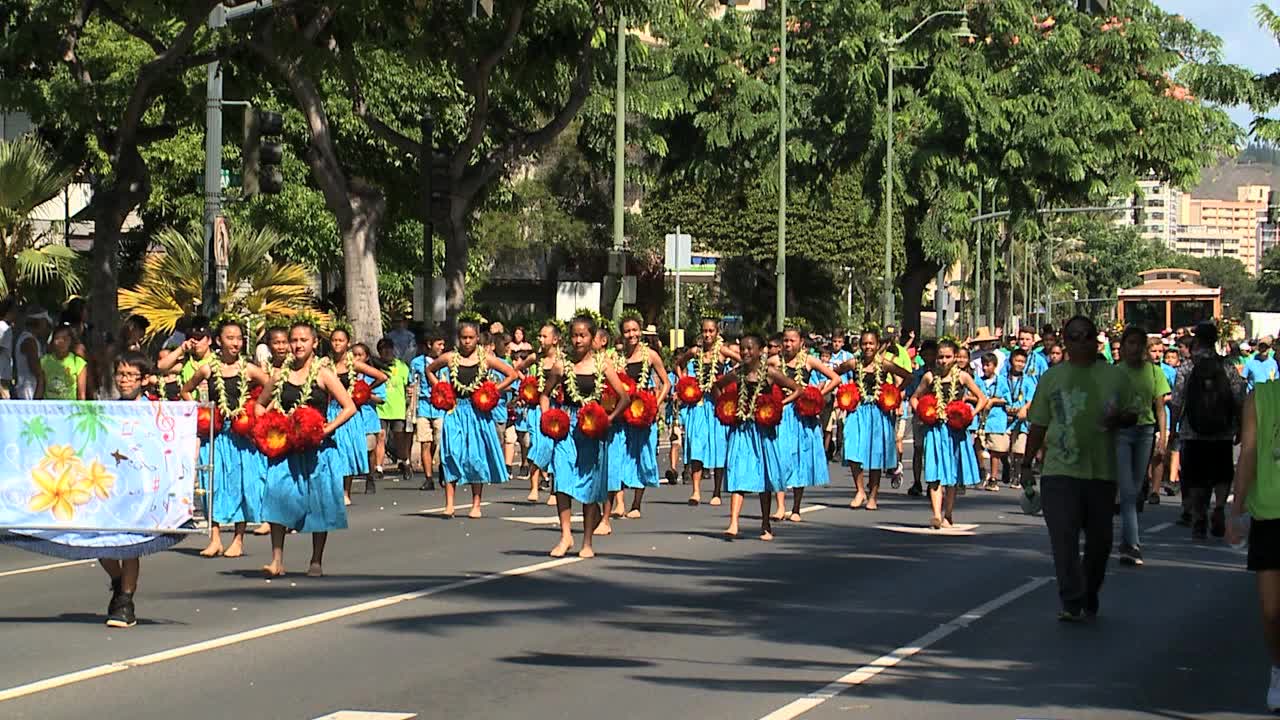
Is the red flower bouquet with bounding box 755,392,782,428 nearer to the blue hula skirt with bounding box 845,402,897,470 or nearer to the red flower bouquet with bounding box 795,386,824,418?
the red flower bouquet with bounding box 795,386,824,418

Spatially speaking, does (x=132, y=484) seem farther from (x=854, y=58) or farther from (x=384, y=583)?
(x=854, y=58)

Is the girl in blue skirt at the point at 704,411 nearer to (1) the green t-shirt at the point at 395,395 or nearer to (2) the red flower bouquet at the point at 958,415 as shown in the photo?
(2) the red flower bouquet at the point at 958,415

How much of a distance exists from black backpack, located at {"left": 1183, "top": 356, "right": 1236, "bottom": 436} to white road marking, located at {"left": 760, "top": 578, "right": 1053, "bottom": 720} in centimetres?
464

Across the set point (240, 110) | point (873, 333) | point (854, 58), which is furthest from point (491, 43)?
point (854, 58)

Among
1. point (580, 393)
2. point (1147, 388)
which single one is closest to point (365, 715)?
point (580, 393)

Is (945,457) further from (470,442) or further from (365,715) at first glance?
(365,715)

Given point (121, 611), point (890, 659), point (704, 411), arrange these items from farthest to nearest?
point (704, 411) < point (121, 611) < point (890, 659)

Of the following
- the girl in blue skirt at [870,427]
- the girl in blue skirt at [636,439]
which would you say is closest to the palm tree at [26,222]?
the girl in blue skirt at [636,439]

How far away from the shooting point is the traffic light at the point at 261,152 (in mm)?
23094

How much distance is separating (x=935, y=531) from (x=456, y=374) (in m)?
Answer: 5.16

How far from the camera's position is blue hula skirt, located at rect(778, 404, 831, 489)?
18750 mm

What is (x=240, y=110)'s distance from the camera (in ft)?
102

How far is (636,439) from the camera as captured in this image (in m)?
17.8

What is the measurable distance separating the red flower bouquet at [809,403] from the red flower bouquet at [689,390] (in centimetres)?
346
